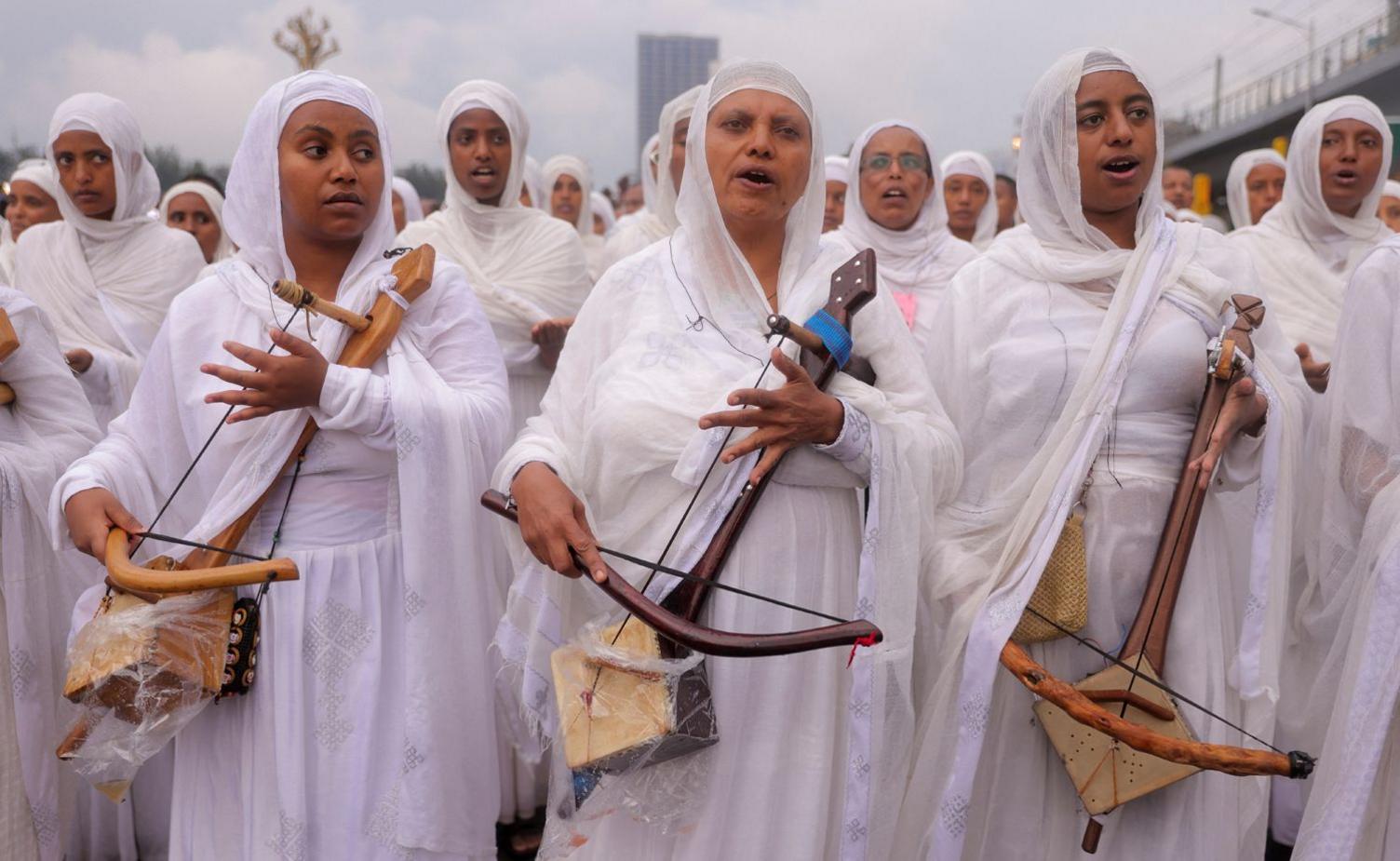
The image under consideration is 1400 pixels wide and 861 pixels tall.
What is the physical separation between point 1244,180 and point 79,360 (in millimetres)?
6564

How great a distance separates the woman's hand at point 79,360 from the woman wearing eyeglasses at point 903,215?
130 inches

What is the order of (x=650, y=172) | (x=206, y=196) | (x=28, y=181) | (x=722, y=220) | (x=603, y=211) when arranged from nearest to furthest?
(x=722, y=220) < (x=28, y=181) < (x=206, y=196) < (x=650, y=172) < (x=603, y=211)

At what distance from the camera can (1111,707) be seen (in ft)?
9.41

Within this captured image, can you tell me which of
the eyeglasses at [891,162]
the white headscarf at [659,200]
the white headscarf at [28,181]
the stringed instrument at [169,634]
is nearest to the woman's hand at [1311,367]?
the eyeglasses at [891,162]

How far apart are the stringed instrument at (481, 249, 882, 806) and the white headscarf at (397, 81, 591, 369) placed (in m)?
3.07

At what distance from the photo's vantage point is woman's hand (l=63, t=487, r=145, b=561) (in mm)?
2758

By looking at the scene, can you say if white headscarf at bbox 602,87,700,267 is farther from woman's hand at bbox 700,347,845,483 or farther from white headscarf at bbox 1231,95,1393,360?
white headscarf at bbox 1231,95,1393,360

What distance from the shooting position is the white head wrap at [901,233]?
565 cm

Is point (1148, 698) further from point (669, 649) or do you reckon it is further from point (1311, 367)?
point (1311, 367)

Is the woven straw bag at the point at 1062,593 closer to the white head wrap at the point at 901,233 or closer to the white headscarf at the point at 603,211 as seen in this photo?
the white head wrap at the point at 901,233

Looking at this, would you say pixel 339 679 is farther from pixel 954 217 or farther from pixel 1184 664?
pixel 954 217

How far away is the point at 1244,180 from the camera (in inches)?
298

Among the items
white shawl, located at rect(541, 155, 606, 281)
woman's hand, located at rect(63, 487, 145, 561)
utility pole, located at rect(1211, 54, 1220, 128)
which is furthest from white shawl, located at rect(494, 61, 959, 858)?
utility pole, located at rect(1211, 54, 1220, 128)

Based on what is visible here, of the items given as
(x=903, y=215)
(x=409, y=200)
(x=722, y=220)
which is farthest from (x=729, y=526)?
(x=409, y=200)
